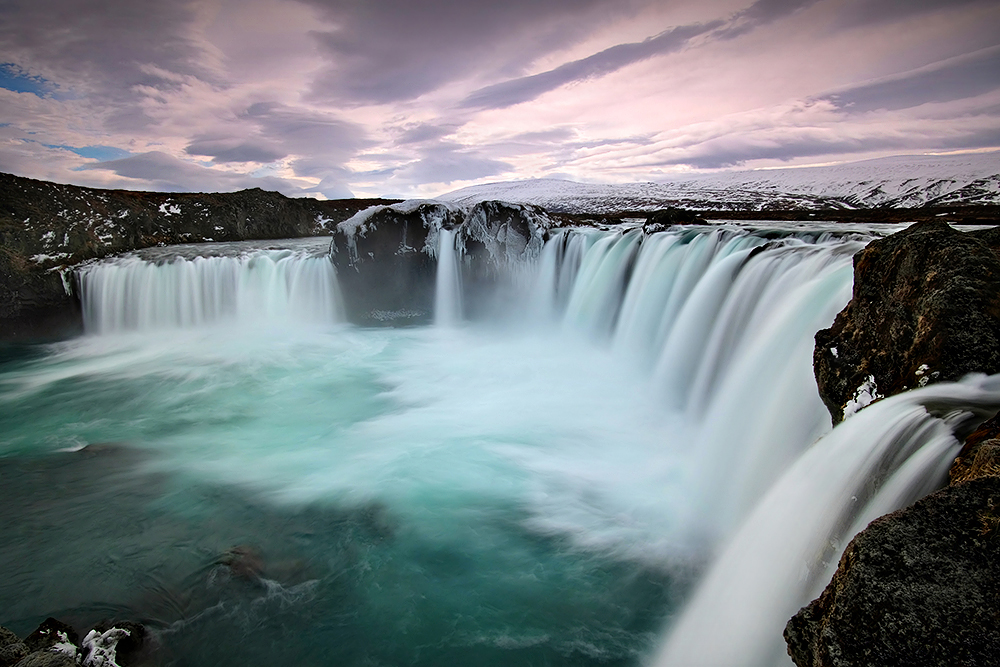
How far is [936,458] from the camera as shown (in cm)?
233

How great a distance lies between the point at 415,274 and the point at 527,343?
14.9ft

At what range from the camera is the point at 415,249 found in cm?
1498

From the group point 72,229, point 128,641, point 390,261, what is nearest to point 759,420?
point 128,641

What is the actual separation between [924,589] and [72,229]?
21.2 meters

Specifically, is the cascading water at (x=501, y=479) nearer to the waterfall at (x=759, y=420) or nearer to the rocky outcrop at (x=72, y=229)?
the waterfall at (x=759, y=420)

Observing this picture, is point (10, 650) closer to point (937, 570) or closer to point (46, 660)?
point (46, 660)

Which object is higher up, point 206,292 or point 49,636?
point 206,292

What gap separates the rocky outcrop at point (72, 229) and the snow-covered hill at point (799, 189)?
1198cm

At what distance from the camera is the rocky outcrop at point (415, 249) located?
47.6 feet

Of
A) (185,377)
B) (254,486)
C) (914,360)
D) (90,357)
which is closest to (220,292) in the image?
(90,357)

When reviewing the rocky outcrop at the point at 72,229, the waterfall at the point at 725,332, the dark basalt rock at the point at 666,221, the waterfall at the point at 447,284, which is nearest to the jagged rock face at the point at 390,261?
the waterfall at the point at 447,284

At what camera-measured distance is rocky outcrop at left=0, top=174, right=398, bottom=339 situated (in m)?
14.0

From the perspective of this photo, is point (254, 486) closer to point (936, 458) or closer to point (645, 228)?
point (936, 458)

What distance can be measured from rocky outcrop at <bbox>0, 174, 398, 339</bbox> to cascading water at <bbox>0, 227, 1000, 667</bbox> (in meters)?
3.10
